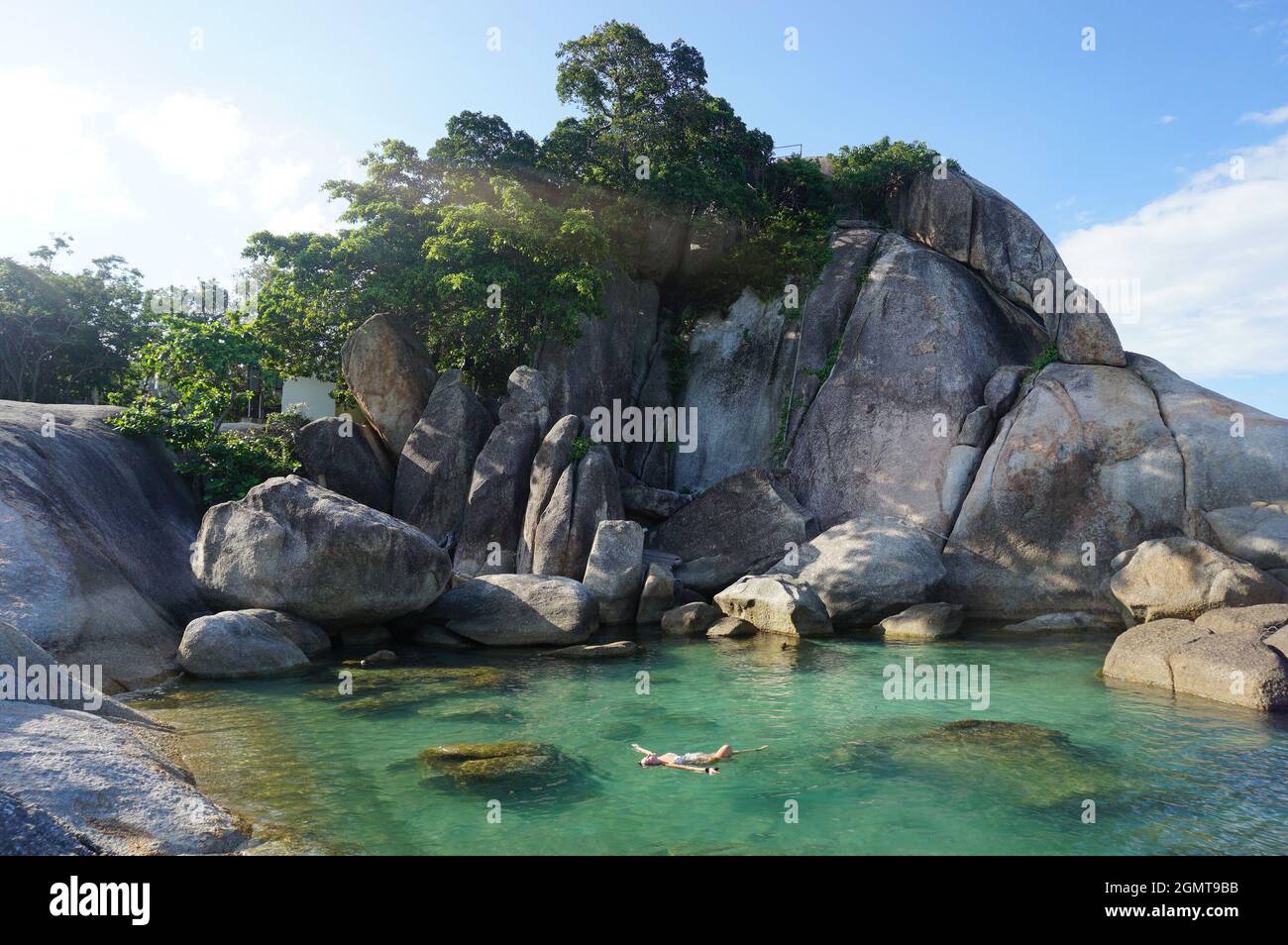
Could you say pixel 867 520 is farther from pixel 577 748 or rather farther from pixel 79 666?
pixel 79 666

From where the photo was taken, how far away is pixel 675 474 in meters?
25.7

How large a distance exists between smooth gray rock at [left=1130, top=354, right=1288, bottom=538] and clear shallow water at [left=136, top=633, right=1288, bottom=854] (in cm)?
703

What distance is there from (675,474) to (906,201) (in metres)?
11.5

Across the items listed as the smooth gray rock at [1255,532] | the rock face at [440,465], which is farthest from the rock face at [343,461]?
the smooth gray rock at [1255,532]

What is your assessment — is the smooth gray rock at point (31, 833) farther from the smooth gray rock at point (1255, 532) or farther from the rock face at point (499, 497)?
the smooth gray rock at point (1255, 532)

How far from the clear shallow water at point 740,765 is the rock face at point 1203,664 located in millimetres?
438

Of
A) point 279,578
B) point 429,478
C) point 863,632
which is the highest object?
point 429,478

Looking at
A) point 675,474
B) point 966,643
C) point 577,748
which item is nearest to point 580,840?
point 577,748

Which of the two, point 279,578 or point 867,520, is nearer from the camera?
point 279,578

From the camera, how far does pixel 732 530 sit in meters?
20.9

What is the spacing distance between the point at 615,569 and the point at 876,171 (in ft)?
55.2

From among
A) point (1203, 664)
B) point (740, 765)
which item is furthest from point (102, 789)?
point (1203, 664)
